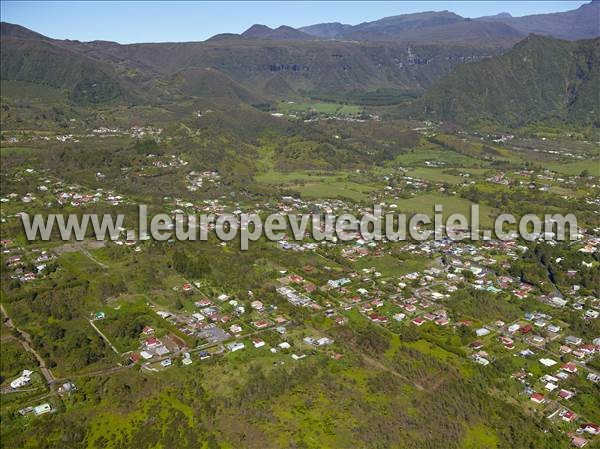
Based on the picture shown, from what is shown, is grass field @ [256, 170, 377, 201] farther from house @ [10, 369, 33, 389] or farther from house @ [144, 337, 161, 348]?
house @ [10, 369, 33, 389]

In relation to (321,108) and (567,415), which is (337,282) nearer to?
(567,415)

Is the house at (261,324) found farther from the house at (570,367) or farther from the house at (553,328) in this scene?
the house at (553,328)

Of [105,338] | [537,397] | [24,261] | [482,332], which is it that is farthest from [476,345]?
[24,261]

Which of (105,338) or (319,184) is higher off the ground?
(105,338)

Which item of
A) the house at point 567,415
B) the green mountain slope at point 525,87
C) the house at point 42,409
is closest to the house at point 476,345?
the house at point 567,415

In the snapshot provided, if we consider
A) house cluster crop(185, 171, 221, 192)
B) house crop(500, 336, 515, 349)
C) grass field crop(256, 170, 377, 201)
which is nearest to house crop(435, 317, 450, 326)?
house crop(500, 336, 515, 349)

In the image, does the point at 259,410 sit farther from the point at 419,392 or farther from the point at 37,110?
the point at 37,110

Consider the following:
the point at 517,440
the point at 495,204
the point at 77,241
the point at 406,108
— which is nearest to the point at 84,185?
the point at 77,241
